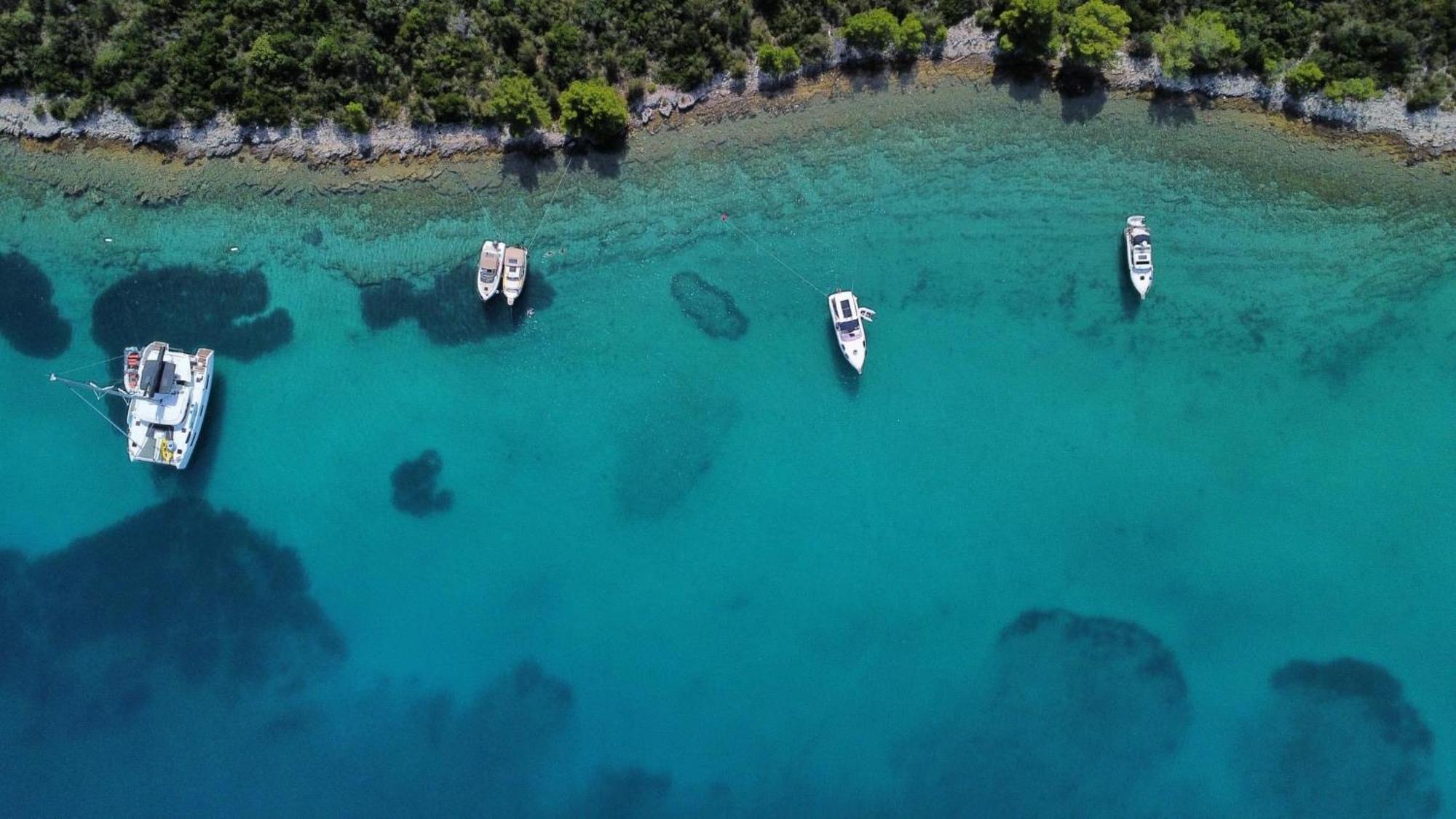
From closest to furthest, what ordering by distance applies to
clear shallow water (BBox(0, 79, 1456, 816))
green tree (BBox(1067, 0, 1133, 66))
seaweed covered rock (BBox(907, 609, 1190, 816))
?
1. green tree (BBox(1067, 0, 1133, 66))
2. clear shallow water (BBox(0, 79, 1456, 816))
3. seaweed covered rock (BBox(907, 609, 1190, 816))

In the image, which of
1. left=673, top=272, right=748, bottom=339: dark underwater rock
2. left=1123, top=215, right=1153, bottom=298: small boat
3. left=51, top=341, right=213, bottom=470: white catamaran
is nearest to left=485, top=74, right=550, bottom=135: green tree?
left=673, top=272, right=748, bottom=339: dark underwater rock

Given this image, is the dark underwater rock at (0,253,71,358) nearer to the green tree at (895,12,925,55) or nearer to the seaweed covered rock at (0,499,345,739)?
the seaweed covered rock at (0,499,345,739)

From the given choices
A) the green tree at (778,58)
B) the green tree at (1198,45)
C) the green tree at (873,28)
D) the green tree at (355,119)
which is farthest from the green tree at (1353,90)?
the green tree at (355,119)

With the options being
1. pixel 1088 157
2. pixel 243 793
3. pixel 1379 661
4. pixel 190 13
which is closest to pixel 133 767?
pixel 243 793

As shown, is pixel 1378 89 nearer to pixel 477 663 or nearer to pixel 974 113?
pixel 974 113

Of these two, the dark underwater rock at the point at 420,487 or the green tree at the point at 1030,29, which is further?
the dark underwater rock at the point at 420,487

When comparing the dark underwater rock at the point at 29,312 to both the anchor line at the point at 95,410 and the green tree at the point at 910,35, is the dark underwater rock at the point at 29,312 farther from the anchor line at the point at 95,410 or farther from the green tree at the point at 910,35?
the green tree at the point at 910,35
